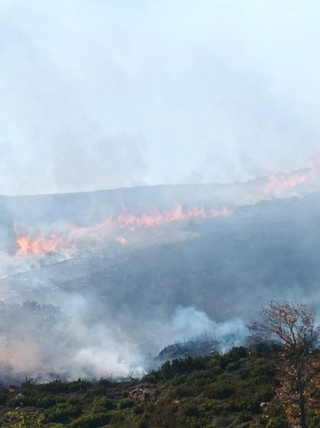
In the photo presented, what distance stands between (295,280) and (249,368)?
4773cm

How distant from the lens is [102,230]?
308 ft

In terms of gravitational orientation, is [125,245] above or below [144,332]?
above

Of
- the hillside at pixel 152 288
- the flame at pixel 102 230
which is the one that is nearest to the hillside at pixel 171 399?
the hillside at pixel 152 288

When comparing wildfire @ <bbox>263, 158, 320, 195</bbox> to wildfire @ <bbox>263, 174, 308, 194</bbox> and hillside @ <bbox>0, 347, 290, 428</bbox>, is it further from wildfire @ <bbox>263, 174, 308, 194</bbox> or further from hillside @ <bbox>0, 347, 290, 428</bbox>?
hillside @ <bbox>0, 347, 290, 428</bbox>

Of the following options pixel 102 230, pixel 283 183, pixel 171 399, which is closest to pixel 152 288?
pixel 102 230

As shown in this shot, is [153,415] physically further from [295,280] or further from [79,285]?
[295,280]

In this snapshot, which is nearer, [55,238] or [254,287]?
[254,287]

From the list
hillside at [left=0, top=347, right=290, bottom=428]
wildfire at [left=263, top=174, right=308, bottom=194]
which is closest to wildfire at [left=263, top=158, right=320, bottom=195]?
wildfire at [left=263, top=174, right=308, bottom=194]

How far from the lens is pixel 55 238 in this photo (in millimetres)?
86938

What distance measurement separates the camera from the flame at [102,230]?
83.0m

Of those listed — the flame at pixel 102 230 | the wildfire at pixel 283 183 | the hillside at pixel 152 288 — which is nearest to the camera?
the hillside at pixel 152 288

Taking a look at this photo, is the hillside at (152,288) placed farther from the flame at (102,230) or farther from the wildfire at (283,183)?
the wildfire at (283,183)

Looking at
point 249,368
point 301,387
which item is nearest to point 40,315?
point 249,368

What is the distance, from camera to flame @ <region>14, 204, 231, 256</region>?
8300cm
